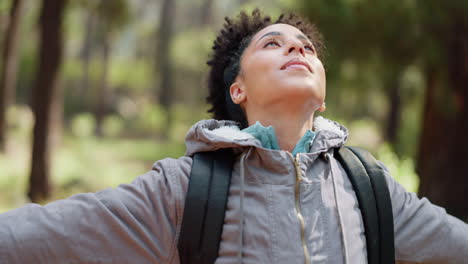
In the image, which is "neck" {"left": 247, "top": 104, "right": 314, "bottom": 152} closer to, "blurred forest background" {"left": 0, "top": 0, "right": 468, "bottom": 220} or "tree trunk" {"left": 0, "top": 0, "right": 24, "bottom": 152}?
"blurred forest background" {"left": 0, "top": 0, "right": 468, "bottom": 220}

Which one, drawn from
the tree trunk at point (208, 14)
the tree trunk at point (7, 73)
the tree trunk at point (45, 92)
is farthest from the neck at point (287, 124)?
the tree trunk at point (208, 14)

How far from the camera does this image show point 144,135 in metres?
23.9

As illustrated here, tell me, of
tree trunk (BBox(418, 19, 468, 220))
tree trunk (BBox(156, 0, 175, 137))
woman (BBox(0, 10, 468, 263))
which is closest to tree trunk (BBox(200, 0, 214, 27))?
tree trunk (BBox(156, 0, 175, 137))

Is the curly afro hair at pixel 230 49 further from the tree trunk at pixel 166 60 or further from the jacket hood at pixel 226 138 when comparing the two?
the tree trunk at pixel 166 60

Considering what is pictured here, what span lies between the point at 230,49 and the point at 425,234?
3.70ft

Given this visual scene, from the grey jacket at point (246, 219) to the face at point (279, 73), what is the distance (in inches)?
7.4

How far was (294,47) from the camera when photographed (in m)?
2.00

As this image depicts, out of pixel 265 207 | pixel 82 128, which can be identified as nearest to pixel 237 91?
pixel 265 207

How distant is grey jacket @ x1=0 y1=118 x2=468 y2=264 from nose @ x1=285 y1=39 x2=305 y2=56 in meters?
0.38

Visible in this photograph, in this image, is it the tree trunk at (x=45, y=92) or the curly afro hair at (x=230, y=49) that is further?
the tree trunk at (x=45, y=92)

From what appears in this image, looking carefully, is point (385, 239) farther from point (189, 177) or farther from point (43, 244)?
point (43, 244)

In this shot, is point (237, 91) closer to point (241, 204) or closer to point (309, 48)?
point (309, 48)

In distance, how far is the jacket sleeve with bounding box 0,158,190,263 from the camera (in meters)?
1.48

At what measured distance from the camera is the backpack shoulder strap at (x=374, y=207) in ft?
5.58
